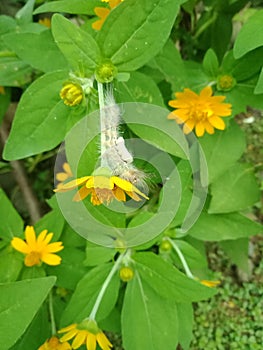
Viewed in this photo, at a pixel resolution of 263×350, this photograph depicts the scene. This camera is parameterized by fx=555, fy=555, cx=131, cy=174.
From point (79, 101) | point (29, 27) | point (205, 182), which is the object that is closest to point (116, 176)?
point (79, 101)

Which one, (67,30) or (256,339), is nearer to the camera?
(67,30)

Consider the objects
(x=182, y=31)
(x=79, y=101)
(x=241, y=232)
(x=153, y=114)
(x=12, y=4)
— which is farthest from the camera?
(x=12, y=4)

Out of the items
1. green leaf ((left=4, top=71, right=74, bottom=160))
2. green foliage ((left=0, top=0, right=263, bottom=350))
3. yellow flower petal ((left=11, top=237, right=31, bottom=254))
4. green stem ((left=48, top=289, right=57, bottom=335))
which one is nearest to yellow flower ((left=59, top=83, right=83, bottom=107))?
green foliage ((left=0, top=0, right=263, bottom=350))

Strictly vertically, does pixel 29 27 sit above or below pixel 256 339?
above

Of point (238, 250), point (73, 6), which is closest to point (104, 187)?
point (73, 6)

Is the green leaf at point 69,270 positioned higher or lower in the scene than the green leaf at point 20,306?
lower

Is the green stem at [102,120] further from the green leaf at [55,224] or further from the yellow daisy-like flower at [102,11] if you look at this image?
the green leaf at [55,224]

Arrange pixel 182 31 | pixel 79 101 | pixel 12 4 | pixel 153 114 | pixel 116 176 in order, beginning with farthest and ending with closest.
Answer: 1. pixel 12 4
2. pixel 182 31
3. pixel 153 114
4. pixel 79 101
5. pixel 116 176


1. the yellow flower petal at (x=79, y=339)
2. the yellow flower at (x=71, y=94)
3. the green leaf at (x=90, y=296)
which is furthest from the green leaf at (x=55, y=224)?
the yellow flower at (x=71, y=94)

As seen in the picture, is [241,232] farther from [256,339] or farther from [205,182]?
[256,339]
